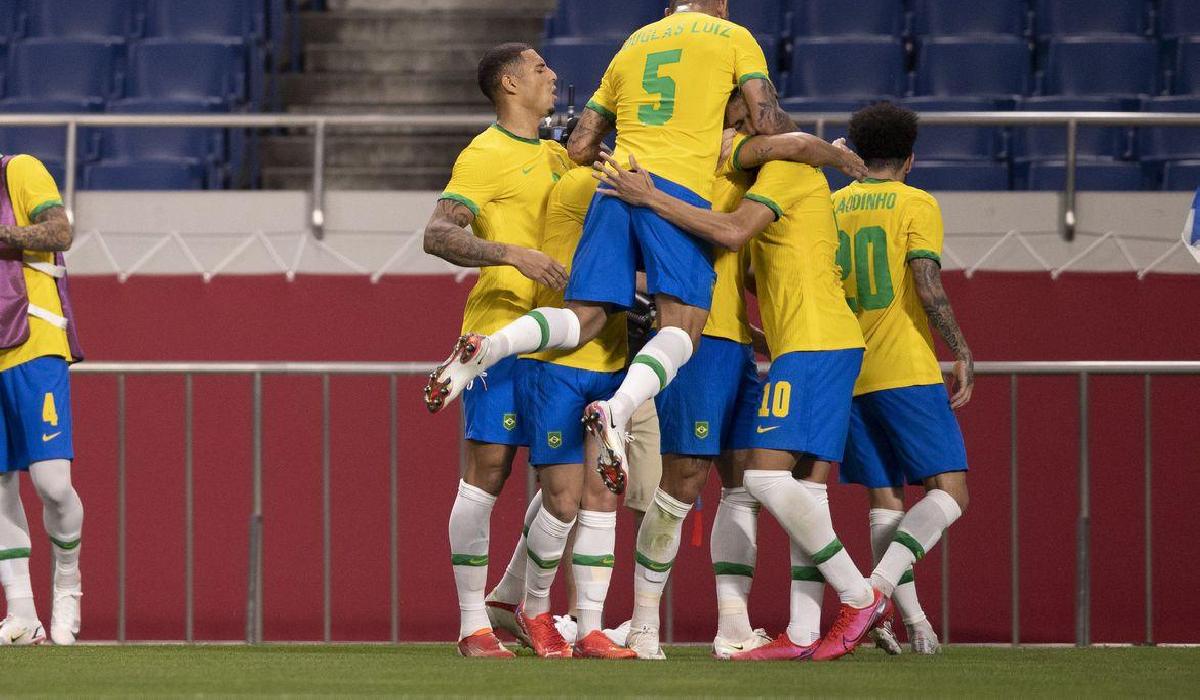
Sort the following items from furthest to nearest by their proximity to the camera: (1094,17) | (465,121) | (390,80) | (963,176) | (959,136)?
(390,80) → (1094,17) → (959,136) → (963,176) → (465,121)

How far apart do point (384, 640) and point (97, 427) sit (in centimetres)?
162

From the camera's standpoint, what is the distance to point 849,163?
5262 mm

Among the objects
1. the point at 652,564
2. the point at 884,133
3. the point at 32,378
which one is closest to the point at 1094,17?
the point at 884,133

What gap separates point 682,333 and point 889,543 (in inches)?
53.3

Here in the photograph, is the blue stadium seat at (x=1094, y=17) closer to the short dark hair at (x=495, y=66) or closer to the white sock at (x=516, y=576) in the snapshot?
the short dark hair at (x=495, y=66)

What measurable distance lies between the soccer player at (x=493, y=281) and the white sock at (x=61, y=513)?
5.01 feet

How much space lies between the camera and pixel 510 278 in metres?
5.45

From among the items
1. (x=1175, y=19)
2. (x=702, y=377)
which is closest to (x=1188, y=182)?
(x=1175, y=19)

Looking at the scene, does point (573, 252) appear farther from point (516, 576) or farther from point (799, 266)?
point (516, 576)

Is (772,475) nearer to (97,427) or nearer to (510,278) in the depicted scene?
(510,278)

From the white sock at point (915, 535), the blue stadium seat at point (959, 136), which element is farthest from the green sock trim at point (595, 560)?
the blue stadium seat at point (959, 136)

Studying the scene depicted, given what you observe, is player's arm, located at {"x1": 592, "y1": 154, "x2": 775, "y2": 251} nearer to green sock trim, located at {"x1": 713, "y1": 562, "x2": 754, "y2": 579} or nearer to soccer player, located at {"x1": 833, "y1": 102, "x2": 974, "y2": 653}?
soccer player, located at {"x1": 833, "y1": 102, "x2": 974, "y2": 653}

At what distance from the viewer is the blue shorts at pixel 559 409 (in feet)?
17.0

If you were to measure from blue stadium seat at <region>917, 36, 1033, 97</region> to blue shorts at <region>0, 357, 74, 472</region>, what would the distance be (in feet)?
18.7
